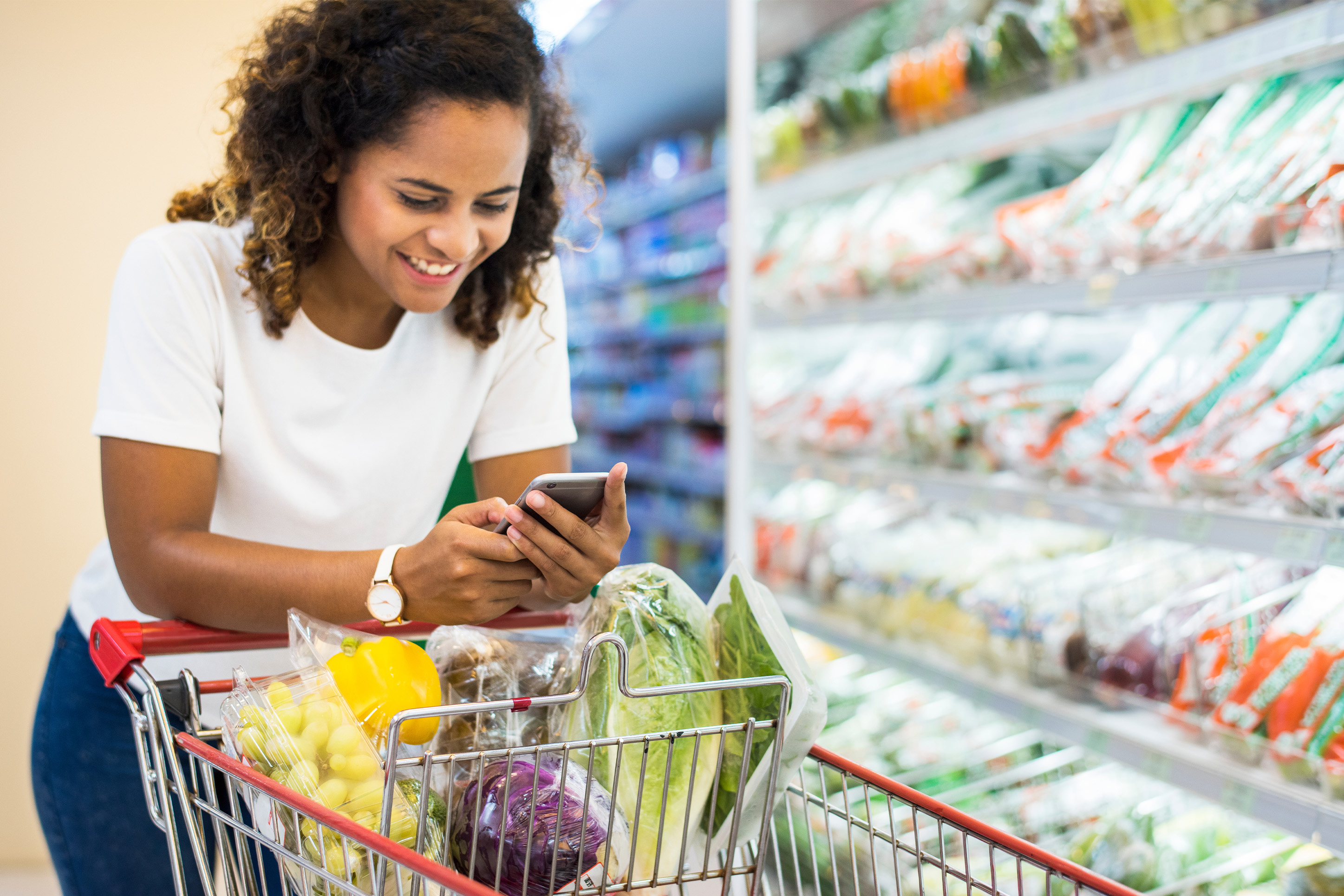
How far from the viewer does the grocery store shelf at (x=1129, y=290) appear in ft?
4.73

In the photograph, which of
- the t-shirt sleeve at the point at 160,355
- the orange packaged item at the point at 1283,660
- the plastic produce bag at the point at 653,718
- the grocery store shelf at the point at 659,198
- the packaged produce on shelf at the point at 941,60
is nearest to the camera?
the plastic produce bag at the point at 653,718

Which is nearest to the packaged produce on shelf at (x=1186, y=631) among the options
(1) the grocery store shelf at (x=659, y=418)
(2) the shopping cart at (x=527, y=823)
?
(2) the shopping cart at (x=527, y=823)

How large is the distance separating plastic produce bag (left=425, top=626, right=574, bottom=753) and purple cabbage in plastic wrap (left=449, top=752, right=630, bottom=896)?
0.08 metres

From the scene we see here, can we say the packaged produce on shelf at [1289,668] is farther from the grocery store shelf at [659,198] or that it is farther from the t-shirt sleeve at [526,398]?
the grocery store shelf at [659,198]

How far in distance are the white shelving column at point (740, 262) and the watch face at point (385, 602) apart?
1.89 m

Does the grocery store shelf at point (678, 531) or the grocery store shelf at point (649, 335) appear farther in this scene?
the grocery store shelf at point (678, 531)

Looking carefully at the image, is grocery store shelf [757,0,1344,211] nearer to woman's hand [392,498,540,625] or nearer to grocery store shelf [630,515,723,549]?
woman's hand [392,498,540,625]

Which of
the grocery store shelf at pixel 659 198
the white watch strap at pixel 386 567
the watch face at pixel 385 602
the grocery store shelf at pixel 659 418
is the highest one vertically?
the grocery store shelf at pixel 659 198

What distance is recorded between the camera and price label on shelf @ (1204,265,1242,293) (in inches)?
60.4

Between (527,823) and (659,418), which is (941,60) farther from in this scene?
(659,418)

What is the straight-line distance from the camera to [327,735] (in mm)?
761

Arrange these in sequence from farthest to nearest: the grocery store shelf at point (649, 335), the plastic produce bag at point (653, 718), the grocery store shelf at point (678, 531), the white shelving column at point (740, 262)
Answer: the grocery store shelf at point (678, 531) < the grocery store shelf at point (649, 335) < the white shelving column at point (740, 262) < the plastic produce bag at point (653, 718)

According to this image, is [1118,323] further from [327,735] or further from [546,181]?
[327,735]

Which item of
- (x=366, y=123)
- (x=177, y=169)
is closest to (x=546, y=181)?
(x=366, y=123)
